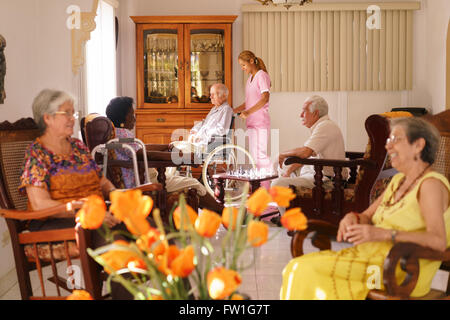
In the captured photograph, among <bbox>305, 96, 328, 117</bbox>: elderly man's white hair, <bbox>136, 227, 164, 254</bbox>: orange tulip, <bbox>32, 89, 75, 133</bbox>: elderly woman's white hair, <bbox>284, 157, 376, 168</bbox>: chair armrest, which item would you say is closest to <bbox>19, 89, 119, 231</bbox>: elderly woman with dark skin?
<bbox>32, 89, 75, 133</bbox>: elderly woman's white hair

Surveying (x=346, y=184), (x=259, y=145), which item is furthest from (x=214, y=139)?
(x=346, y=184)

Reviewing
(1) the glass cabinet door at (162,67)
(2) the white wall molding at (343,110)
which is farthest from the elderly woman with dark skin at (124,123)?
(2) the white wall molding at (343,110)

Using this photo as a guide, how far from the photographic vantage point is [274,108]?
743 centimetres

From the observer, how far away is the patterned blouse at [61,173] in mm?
2498

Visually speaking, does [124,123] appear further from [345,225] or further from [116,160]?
[345,225]

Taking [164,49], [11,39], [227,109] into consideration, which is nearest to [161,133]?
[164,49]

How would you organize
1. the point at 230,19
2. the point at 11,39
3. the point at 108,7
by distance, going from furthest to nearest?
the point at 230,19
the point at 108,7
the point at 11,39

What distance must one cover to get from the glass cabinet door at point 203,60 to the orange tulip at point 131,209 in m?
5.89

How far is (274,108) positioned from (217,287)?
6489 millimetres

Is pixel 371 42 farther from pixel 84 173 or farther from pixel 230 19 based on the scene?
pixel 84 173

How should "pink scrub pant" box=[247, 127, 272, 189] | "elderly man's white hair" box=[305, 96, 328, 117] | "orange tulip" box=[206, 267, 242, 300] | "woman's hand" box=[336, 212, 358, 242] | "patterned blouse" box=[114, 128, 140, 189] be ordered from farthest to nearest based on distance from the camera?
"pink scrub pant" box=[247, 127, 272, 189] → "elderly man's white hair" box=[305, 96, 328, 117] → "patterned blouse" box=[114, 128, 140, 189] → "woman's hand" box=[336, 212, 358, 242] → "orange tulip" box=[206, 267, 242, 300]

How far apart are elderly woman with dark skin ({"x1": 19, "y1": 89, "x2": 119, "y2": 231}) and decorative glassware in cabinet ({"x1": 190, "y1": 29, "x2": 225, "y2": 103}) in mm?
4379

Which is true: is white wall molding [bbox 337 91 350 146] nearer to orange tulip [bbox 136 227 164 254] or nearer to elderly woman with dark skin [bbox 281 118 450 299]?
elderly woman with dark skin [bbox 281 118 450 299]

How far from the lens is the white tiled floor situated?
10.1 ft
